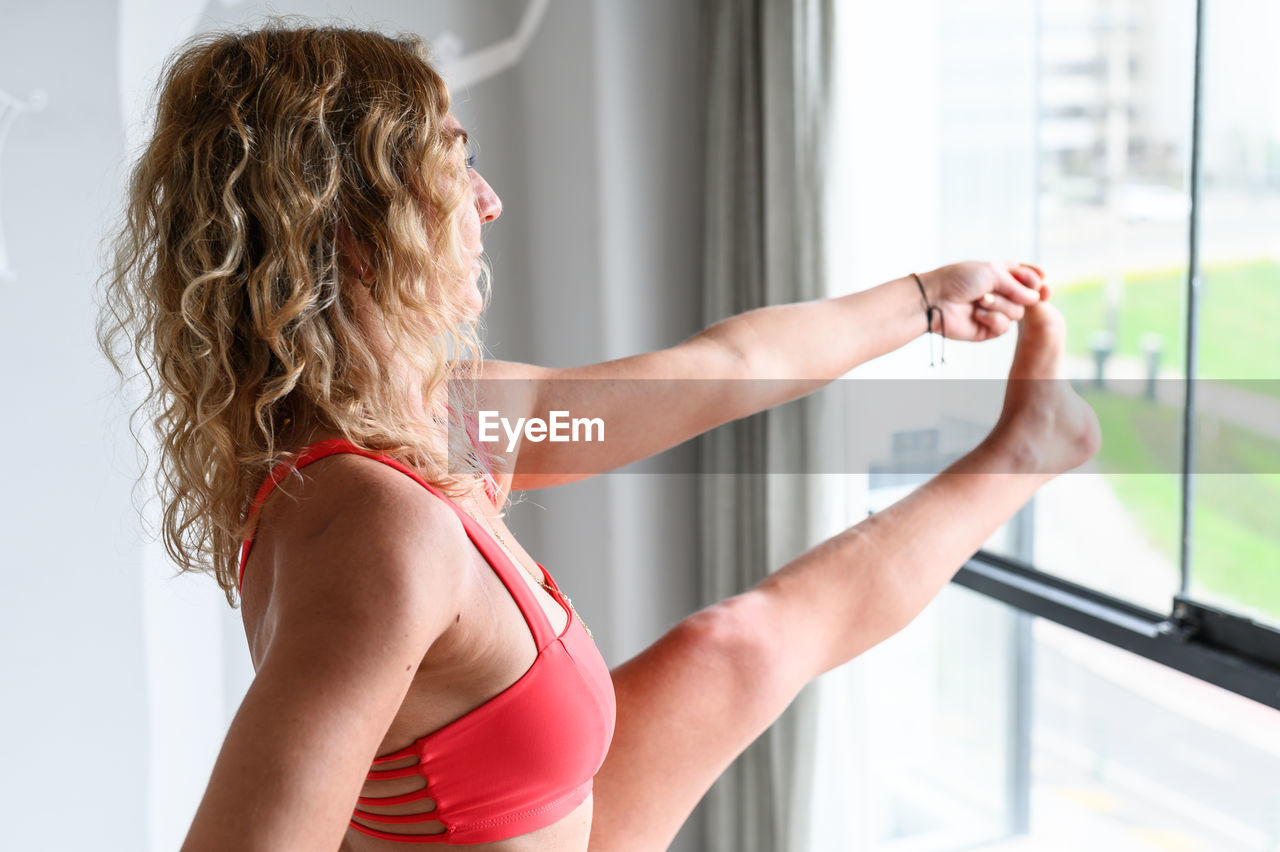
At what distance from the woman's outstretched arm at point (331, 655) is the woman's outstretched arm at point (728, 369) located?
60 cm

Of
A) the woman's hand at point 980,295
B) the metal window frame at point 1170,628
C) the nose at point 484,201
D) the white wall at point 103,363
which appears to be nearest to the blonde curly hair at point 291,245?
the nose at point 484,201

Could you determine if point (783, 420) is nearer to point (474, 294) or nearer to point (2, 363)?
point (474, 294)

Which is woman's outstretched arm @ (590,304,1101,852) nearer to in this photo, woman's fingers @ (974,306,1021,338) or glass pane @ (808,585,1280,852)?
woman's fingers @ (974,306,1021,338)

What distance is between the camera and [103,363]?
215cm

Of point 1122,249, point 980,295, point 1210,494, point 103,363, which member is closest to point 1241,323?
point 1210,494

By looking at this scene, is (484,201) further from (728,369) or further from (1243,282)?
(1243,282)

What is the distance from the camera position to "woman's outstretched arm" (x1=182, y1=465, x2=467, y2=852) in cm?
62

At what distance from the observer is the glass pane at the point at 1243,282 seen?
62.1 inches

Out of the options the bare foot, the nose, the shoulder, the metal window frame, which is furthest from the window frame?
the shoulder

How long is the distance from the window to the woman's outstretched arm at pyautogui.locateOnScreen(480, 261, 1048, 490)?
1.29 ft

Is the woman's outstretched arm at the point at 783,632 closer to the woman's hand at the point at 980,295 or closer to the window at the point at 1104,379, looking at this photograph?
the woman's hand at the point at 980,295

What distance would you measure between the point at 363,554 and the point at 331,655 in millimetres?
80

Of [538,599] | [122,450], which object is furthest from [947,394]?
[122,450]

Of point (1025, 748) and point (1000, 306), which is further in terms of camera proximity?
point (1025, 748)
